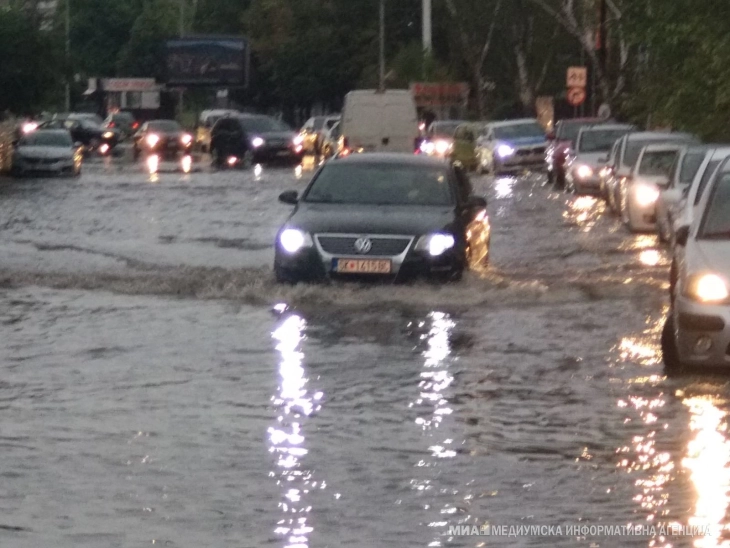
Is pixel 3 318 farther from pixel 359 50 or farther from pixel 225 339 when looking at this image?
pixel 359 50

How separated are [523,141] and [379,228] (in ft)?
107

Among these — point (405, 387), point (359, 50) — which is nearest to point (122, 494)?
point (405, 387)

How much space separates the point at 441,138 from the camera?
54.2 m

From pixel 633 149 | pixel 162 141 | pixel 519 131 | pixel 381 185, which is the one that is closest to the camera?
Result: pixel 381 185

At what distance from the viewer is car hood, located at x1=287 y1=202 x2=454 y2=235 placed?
16.7 metres

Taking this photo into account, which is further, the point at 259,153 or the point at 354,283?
the point at 259,153

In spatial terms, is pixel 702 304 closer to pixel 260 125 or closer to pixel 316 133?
pixel 260 125

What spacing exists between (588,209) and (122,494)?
2538cm

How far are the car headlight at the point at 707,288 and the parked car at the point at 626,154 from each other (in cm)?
1591

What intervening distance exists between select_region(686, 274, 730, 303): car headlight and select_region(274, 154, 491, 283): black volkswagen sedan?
202 inches

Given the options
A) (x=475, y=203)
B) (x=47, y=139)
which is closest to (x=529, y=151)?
(x=47, y=139)

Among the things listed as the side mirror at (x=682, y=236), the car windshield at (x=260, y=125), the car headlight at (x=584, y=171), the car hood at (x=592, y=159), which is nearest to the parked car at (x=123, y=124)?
the car windshield at (x=260, y=125)

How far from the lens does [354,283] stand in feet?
55.1

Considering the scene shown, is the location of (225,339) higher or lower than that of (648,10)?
lower
